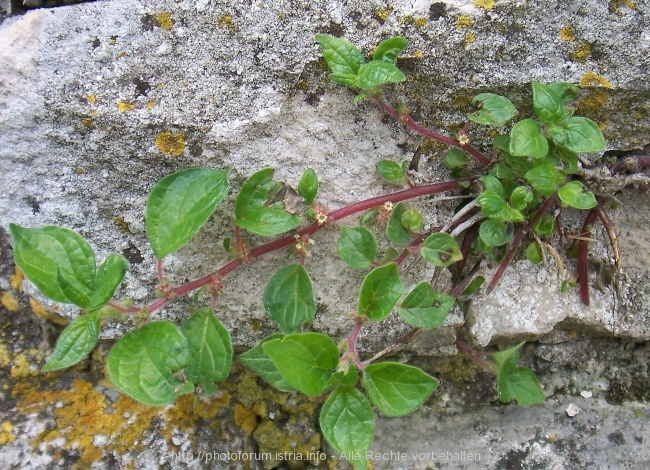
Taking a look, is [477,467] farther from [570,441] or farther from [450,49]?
[450,49]

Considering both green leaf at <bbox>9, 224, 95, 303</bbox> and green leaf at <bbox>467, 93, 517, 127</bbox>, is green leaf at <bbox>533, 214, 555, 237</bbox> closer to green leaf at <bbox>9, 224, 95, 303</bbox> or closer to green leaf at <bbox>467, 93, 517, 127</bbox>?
green leaf at <bbox>467, 93, 517, 127</bbox>

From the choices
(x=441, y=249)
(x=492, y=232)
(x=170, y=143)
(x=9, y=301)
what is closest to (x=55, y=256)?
(x=170, y=143)

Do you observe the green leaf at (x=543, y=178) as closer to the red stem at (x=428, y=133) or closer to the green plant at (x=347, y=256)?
the green plant at (x=347, y=256)

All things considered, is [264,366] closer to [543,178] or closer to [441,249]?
[441,249]

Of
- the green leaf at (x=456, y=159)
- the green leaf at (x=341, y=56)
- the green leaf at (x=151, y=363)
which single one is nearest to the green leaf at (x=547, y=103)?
the green leaf at (x=456, y=159)

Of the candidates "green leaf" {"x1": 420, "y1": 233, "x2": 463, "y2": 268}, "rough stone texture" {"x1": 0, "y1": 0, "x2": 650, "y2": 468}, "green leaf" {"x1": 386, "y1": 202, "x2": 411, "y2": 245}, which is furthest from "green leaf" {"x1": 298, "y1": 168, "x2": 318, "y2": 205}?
"green leaf" {"x1": 420, "y1": 233, "x2": 463, "y2": 268}

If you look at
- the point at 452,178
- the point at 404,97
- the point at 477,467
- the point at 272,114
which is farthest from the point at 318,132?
the point at 477,467
